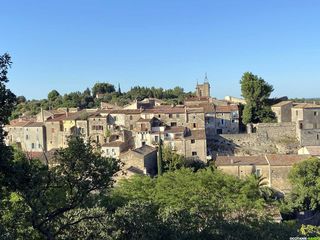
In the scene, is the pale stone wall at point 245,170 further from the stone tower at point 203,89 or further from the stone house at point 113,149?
the stone tower at point 203,89

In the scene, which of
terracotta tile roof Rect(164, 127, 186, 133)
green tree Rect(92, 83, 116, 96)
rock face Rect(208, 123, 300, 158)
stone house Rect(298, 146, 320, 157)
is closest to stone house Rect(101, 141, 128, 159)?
terracotta tile roof Rect(164, 127, 186, 133)

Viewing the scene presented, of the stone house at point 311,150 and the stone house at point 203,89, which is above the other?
the stone house at point 203,89

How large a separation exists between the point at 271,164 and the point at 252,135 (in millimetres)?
8775

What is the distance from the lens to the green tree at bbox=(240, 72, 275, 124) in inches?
2014

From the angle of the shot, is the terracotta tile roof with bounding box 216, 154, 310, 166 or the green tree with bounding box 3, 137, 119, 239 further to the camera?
the terracotta tile roof with bounding box 216, 154, 310, 166

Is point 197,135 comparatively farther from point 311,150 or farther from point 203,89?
point 203,89

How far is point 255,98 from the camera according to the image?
51938 millimetres

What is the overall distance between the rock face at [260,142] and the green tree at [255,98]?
369 cm

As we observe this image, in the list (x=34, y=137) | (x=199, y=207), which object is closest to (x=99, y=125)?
(x=34, y=137)

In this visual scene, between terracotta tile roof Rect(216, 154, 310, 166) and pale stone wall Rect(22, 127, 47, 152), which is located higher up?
pale stone wall Rect(22, 127, 47, 152)

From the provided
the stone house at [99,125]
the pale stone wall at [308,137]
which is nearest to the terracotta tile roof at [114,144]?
the stone house at [99,125]

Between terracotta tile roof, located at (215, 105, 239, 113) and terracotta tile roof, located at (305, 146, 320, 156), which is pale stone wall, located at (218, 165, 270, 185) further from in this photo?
terracotta tile roof, located at (215, 105, 239, 113)

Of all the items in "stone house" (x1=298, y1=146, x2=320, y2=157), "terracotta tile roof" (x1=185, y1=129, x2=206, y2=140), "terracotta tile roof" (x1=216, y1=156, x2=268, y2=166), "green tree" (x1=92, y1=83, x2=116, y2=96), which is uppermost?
"green tree" (x1=92, y1=83, x2=116, y2=96)

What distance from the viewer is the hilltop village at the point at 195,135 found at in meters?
39.3
